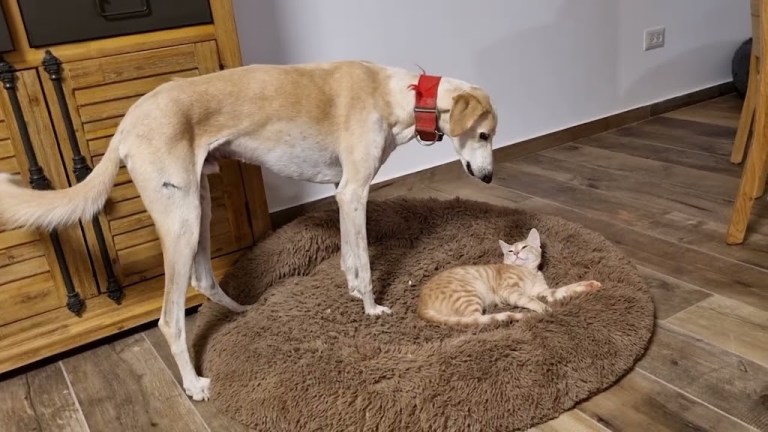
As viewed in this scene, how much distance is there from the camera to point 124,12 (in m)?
1.66

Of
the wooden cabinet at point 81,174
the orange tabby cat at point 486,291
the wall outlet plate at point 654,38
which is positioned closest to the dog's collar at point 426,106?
the orange tabby cat at point 486,291

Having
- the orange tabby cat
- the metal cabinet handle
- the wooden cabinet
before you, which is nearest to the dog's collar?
the orange tabby cat

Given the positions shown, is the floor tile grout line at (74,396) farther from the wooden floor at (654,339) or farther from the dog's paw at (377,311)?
the dog's paw at (377,311)

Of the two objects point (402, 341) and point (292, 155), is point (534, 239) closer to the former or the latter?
point (402, 341)

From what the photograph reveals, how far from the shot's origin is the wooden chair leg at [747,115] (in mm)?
2637

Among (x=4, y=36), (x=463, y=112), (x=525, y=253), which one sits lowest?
(x=525, y=253)

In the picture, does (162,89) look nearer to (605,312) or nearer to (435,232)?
(435,232)

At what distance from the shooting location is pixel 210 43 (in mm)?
1806

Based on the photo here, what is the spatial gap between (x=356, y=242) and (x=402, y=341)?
0.95 ft

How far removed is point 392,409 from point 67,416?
823 mm

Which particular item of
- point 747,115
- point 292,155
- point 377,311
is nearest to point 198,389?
point 377,311

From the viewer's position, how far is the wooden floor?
1.45 meters

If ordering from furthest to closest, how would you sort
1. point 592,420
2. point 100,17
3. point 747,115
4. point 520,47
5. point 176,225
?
point 520,47
point 747,115
point 100,17
point 176,225
point 592,420

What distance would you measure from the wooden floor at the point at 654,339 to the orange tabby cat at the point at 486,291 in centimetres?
31
